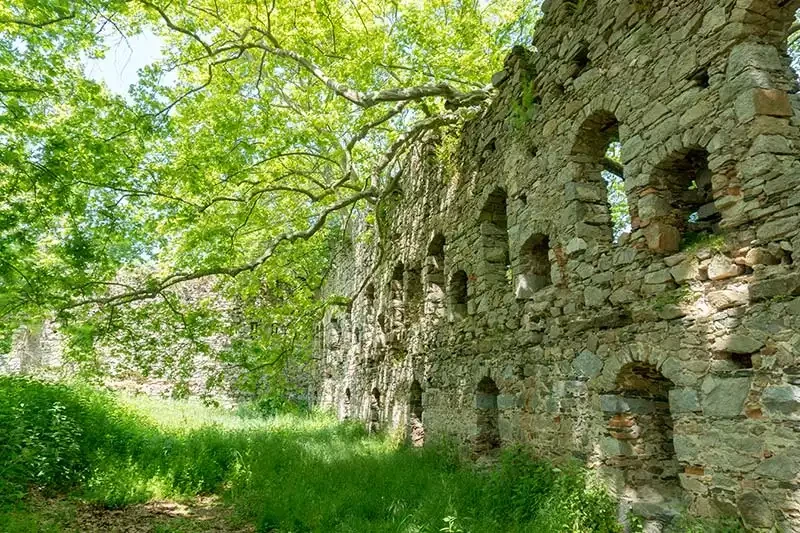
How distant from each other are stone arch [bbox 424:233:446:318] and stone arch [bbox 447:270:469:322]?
83 cm

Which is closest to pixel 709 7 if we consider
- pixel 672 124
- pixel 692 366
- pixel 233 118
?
pixel 672 124

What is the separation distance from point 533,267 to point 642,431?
256 centimetres

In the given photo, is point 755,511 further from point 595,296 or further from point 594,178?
point 594,178

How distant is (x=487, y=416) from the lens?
7.98 m

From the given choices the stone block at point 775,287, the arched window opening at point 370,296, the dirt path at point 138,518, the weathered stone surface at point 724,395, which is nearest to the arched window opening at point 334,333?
the arched window opening at point 370,296

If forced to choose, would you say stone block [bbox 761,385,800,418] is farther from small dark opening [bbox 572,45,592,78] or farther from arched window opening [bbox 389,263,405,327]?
arched window opening [bbox 389,263,405,327]

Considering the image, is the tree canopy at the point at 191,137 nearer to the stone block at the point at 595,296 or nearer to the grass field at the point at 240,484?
the grass field at the point at 240,484

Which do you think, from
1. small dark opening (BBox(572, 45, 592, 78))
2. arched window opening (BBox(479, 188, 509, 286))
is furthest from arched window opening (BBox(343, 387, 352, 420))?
small dark opening (BBox(572, 45, 592, 78))

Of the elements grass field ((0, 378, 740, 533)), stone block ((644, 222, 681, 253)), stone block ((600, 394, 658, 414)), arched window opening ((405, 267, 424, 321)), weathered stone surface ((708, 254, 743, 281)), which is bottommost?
grass field ((0, 378, 740, 533))

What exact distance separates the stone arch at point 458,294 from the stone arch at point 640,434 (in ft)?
13.8

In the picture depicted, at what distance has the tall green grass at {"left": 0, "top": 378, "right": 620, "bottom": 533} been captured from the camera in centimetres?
555

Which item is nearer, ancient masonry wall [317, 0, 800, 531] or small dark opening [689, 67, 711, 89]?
ancient masonry wall [317, 0, 800, 531]

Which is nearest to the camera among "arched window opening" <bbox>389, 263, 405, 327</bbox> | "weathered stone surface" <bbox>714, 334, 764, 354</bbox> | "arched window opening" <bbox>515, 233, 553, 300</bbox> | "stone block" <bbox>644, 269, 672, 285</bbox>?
"weathered stone surface" <bbox>714, 334, 764, 354</bbox>

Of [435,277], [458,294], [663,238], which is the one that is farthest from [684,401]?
[435,277]
